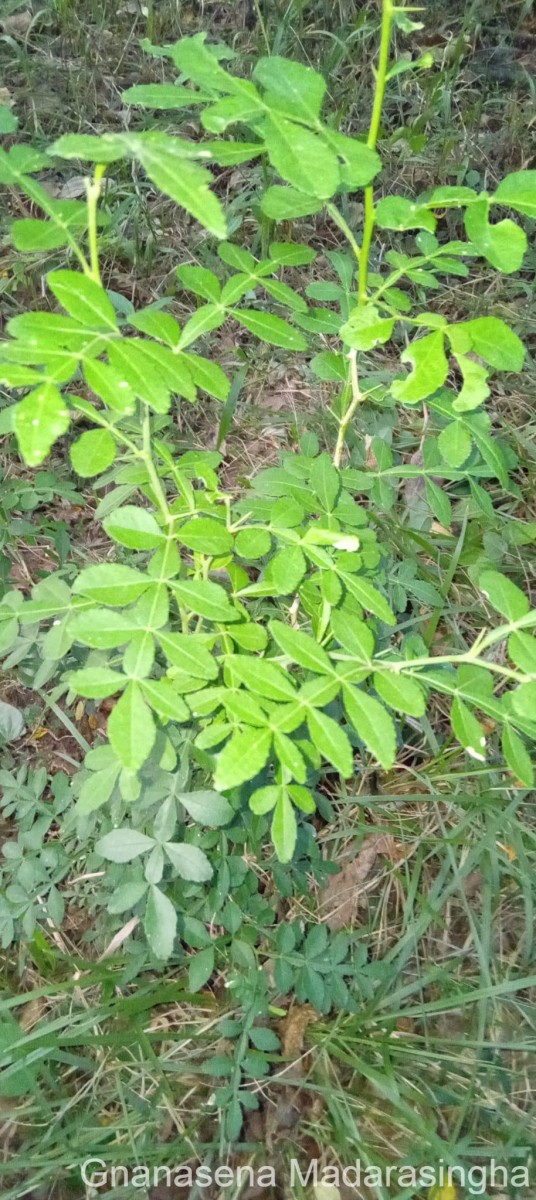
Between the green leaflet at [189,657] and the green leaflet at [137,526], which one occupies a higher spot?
the green leaflet at [137,526]

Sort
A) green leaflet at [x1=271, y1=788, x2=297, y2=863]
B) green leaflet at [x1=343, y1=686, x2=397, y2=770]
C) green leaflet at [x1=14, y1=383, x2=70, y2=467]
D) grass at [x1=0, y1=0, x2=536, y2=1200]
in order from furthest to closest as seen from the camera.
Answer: grass at [x1=0, y1=0, x2=536, y2=1200], green leaflet at [x1=271, y1=788, x2=297, y2=863], green leaflet at [x1=343, y1=686, x2=397, y2=770], green leaflet at [x1=14, y1=383, x2=70, y2=467]

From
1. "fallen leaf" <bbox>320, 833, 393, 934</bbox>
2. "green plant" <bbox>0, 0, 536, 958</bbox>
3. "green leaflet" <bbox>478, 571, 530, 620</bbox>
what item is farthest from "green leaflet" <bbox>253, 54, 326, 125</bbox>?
"fallen leaf" <bbox>320, 833, 393, 934</bbox>

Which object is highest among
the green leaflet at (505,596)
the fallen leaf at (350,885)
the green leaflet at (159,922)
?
the green leaflet at (505,596)

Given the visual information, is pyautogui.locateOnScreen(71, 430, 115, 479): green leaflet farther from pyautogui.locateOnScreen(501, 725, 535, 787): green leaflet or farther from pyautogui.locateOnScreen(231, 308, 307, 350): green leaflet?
pyautogui.locateOnScreen(501, 725, 535, 787): green leaflet

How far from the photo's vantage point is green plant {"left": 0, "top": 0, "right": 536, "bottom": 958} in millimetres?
964

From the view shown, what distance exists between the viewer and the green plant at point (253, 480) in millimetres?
964

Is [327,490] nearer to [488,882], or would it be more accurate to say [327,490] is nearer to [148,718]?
[148,718]

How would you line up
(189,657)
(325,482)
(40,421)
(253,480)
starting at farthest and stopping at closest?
(253,480) < (325,482) < (189,657) < (40,421)

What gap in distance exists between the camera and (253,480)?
1523 mm

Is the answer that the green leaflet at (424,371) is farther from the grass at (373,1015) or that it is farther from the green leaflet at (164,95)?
the grass at (373,1015)

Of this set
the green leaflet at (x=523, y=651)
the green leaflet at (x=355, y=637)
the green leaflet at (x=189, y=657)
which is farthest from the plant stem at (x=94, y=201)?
the green leaflet at (x=523, y=651)

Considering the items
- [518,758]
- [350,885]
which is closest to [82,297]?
[518,758]

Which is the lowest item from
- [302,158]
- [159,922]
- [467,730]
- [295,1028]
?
[295,1028]

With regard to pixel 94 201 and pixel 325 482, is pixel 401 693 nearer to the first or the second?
pixel 325 482
